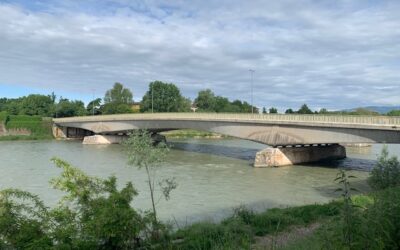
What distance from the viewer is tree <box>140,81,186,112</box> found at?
452 ft

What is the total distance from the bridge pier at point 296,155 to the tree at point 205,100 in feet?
350

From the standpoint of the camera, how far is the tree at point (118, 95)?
156 meters

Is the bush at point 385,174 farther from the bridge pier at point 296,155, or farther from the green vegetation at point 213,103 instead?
the green vegetation at point 213,103

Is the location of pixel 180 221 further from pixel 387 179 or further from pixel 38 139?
pixel 38 139

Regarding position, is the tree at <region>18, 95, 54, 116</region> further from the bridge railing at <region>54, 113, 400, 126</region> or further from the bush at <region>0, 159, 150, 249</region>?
the bush at <region>0, 159, 150, 249</region>

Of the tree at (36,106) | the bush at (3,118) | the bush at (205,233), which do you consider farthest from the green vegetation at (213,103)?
the bush at (205,233)

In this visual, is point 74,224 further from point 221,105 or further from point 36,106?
point 221,105

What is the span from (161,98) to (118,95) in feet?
84.3

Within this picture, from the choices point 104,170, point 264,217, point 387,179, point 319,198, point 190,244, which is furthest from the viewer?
point 104,170

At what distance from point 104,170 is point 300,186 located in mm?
18476

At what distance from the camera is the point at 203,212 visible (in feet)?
72.1

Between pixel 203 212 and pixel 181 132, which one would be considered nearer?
pixel 203 212

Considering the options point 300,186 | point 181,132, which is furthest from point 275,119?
point 181,132

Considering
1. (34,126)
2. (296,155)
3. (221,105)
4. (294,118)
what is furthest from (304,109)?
(294,118)
